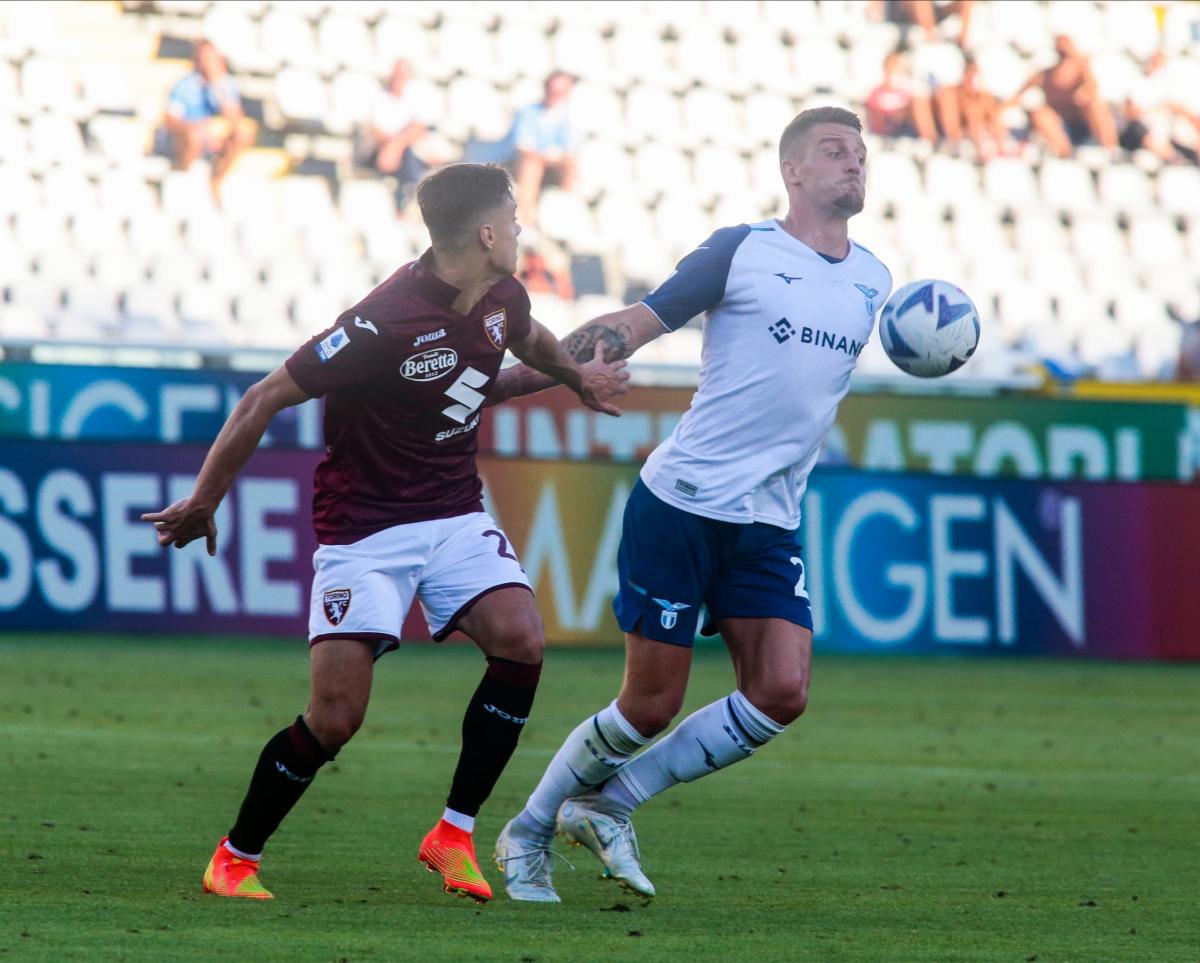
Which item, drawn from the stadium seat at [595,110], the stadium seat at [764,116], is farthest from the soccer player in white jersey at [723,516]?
the stadium seat at [764,116]

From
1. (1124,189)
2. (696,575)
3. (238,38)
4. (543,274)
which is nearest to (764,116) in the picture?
(543,274)

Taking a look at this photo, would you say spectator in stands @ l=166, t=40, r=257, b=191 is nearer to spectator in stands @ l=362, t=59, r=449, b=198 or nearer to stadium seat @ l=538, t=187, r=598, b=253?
spectator in stands @ l=362, t=59, r=449, b=198

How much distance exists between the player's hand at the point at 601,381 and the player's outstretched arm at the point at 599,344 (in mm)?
13

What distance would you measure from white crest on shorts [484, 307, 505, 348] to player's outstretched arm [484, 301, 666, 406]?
23 cm

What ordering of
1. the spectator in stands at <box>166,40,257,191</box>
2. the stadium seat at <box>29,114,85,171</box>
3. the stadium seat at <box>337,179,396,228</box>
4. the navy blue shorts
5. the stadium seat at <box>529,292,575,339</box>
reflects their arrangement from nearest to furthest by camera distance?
1. the navy blue shorts
2. the stadium seat at <box>29,114,85,171</box>
3. the spectator in stands at <box>166,40,257,191</box>
4. the stadium seat at <box>529,292,575,339</box>
5. the stadium seat at <box>337,179,396,228</box>

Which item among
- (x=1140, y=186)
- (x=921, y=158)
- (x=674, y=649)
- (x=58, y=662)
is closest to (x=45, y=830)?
(x=674, y=649)

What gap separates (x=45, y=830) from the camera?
5961 millimetres

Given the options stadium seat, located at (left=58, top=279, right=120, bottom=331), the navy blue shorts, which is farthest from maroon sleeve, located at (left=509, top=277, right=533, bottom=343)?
stadium seat, located at (left=58, top=279, right=120, bottom=331)

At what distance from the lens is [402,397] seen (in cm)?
504

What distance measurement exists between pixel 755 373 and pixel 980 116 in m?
16.1

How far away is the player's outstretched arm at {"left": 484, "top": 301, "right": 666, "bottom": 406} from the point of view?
548cm

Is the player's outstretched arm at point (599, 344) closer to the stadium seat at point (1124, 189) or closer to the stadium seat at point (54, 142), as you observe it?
the stadium seat at point (54, 142)

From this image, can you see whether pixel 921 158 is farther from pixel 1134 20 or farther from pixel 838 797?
pixel 838 797

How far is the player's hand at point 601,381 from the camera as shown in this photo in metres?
5.45
